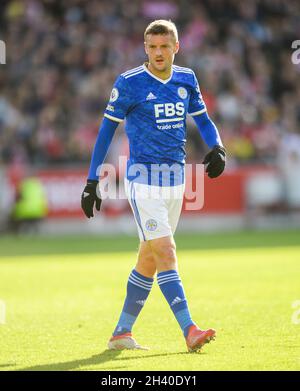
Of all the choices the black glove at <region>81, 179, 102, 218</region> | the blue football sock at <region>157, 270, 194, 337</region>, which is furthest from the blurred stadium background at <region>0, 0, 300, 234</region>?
the blue football sock at <region>157, 270, 194, 337</region>

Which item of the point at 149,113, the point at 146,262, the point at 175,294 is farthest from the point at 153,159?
the point at 175,294

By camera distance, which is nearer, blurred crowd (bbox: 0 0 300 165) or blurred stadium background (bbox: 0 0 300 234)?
blurred stadium background (bbox: 0 0 300 234)

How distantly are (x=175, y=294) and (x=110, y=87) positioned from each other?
1665cm

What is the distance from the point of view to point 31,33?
24.7 m

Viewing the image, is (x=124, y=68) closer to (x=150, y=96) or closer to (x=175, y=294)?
(x=150, y=96)

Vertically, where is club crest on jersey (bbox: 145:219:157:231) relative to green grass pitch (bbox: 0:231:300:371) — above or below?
above

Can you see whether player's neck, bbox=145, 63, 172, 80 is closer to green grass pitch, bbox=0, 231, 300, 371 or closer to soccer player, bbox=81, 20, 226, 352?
soccer player, bbox=81, 20, 226, 352

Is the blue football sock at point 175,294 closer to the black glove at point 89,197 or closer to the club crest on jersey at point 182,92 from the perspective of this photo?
the black glove at point 89,197

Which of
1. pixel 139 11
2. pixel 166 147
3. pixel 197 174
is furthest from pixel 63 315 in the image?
pixel 139 11

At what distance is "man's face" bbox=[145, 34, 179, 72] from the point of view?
7.43 metres

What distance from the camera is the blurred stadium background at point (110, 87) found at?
21.9m

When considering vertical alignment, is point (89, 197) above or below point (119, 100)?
below

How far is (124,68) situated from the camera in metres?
24.2

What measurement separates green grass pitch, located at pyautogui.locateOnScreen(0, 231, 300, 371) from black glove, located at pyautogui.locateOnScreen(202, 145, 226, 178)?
53.3 inches
